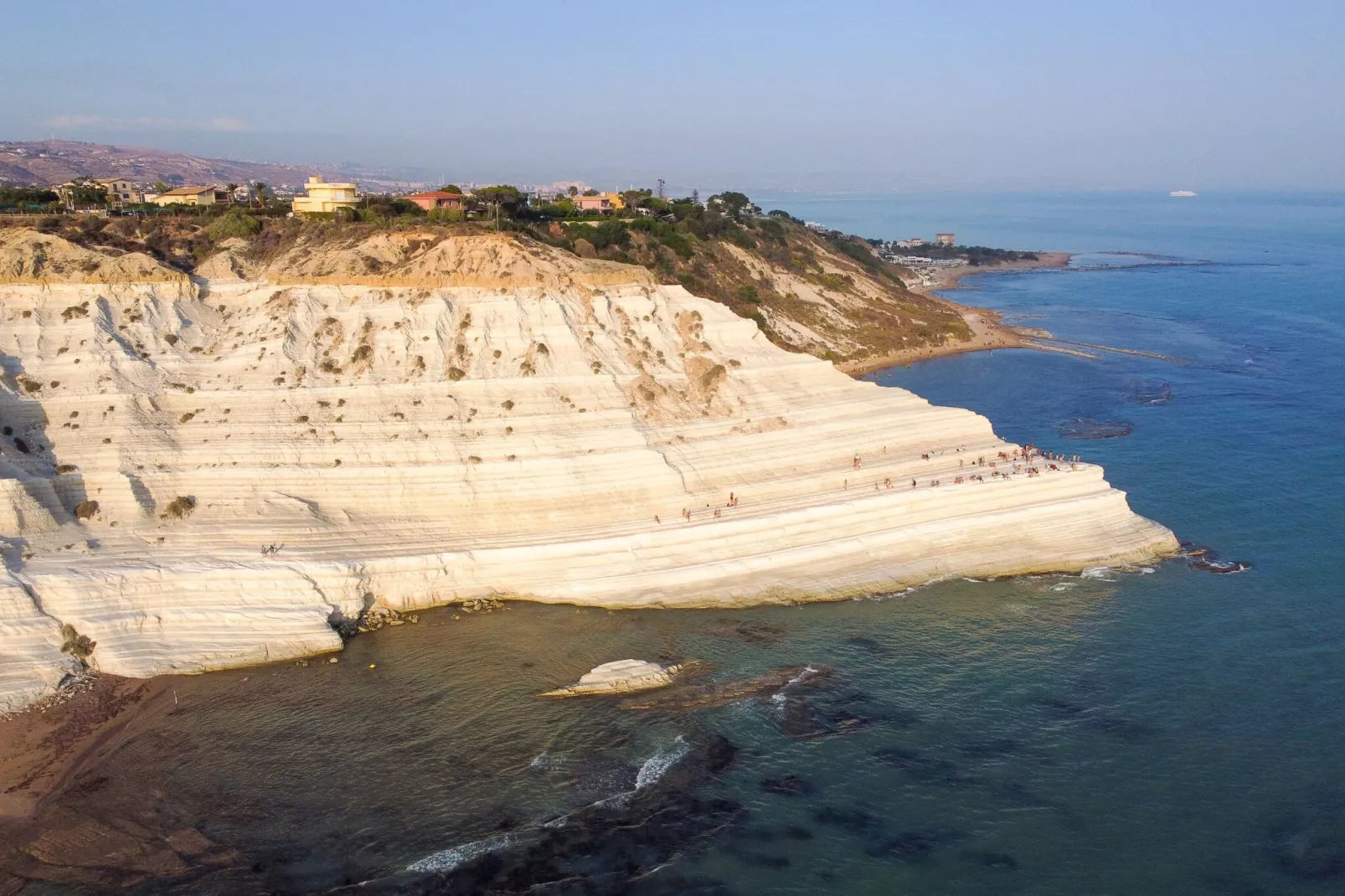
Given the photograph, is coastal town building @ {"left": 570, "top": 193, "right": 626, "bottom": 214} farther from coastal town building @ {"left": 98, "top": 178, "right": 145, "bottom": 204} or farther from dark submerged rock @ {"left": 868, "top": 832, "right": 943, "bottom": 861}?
dark submerged rock @ {"left": 868, "top": 832, "right": 943, "bottom": 861}

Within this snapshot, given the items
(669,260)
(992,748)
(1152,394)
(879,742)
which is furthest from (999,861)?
(669,260)

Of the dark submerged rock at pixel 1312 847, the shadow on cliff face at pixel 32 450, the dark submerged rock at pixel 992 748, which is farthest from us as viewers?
the shadow on cliff face at pixel 32 450

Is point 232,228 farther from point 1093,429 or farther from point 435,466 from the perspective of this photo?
point 1093,429

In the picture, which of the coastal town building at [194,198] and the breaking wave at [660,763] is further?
the coastal town building at [194,198]

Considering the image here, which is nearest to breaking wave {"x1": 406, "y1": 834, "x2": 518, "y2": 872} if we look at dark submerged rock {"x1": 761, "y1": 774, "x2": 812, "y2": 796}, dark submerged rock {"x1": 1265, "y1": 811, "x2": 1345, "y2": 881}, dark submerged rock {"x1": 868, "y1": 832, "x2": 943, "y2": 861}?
dark submerged rock {"x1": 761, "y1": 774, "x2": 812, "y2": 796}

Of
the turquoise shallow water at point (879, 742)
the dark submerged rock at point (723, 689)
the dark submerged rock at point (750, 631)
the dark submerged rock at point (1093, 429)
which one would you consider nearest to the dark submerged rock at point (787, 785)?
the turquoise shallow water at point (879, 742)

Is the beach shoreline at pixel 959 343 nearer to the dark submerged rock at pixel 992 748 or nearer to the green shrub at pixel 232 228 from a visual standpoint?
the green shrub at pixel 232 228

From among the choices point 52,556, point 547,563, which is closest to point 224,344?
point 52,556
